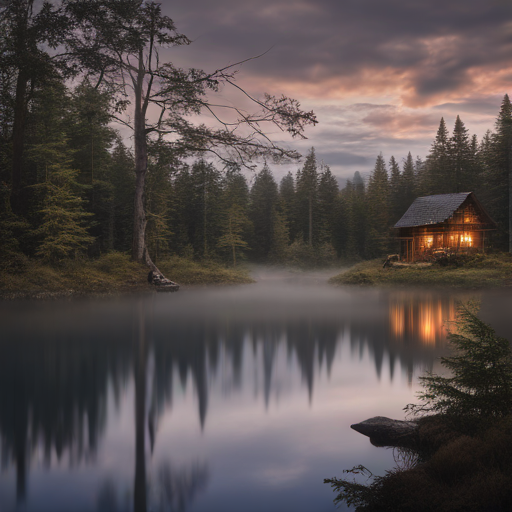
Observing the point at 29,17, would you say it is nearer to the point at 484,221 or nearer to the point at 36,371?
the point at 36,371

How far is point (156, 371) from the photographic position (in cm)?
1043

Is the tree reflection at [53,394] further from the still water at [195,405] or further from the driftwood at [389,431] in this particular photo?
the driftwood at [389,431]

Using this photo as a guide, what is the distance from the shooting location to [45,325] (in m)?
15.9

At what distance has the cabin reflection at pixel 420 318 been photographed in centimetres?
1405

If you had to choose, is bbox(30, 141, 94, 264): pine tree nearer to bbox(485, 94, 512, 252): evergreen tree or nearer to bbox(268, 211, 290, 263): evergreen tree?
bbox(268, 211, 290, 263): evergreen tree

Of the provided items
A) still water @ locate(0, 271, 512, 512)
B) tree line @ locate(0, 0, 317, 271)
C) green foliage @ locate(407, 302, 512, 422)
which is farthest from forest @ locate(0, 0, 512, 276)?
green foliage @ locate(407, 302, 512, 422)

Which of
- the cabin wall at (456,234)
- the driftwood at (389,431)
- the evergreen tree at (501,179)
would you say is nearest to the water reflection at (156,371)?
the driftwood at (389,431)

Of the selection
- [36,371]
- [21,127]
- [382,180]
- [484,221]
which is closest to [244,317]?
[36,371]

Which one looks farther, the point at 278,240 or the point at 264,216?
the point at 264,216

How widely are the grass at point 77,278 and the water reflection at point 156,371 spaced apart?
12.5ft

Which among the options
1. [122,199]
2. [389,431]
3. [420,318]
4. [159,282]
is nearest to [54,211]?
[159,282]

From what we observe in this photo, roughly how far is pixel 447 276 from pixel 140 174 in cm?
2442

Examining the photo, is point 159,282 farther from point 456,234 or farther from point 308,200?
point 308,200

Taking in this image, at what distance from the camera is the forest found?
27.7 metres
